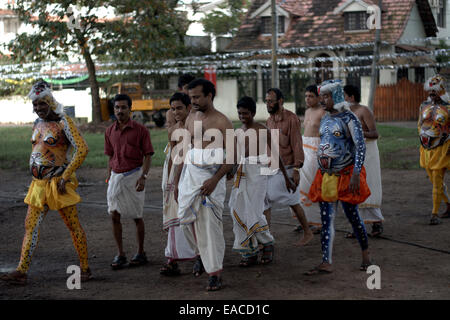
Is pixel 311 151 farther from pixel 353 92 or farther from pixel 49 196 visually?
pixel 49 196

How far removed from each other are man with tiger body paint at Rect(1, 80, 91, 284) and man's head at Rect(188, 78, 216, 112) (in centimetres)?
124

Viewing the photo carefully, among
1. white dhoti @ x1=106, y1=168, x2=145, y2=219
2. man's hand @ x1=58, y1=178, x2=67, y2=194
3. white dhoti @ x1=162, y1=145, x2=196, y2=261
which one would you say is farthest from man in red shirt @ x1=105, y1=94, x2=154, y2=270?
man's hand @ x1=58, y1=178, x2=67, y2=194

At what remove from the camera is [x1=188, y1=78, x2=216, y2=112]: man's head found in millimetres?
5777

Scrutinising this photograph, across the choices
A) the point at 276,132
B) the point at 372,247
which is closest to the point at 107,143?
the point at 276,132

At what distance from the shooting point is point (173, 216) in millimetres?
6527

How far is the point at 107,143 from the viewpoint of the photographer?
22.6 feet

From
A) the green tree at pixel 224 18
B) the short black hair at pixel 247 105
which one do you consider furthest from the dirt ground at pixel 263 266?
the green tree at pixel 224 18

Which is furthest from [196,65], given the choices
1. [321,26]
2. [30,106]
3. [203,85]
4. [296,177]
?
[203,85]

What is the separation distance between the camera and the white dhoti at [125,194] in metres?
6.62

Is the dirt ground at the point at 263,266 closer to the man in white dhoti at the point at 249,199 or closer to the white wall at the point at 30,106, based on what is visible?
the man in white dhoti at the point at 249,199

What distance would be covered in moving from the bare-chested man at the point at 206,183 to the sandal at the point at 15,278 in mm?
1616

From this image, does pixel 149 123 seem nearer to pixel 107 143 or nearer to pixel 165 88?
pixel 165 88

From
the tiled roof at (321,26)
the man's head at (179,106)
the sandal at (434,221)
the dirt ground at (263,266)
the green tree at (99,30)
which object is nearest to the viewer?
the dirt ground at (263,266)
